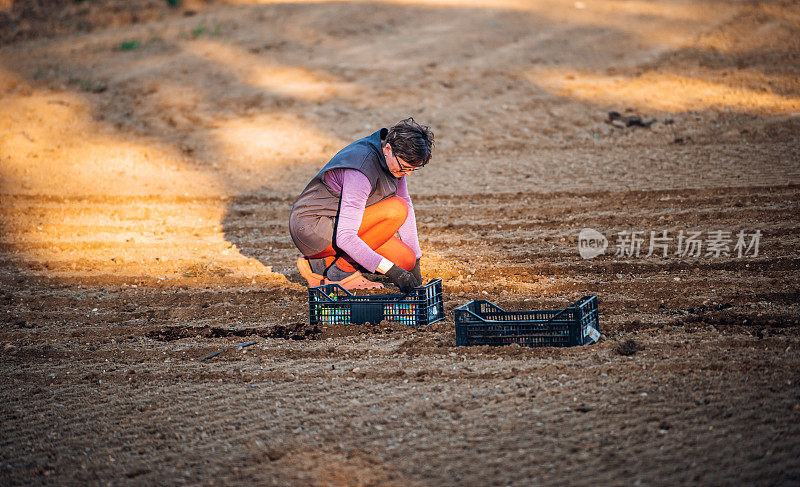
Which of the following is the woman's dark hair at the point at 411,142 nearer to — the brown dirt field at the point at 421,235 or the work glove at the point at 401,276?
the work glove at the point at 401,276

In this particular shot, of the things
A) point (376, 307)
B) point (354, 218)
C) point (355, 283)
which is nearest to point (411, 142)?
point (354, 218)

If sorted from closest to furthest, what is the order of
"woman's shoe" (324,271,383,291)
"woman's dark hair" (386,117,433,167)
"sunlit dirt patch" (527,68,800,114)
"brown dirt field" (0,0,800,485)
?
"brown dirt field" (0,0,800,485)
"woman's dark hair" (386,117,433,167)
"woman's shoe" (324,271,383,291)
"sunlit dirt patch" (527,68,800,114)

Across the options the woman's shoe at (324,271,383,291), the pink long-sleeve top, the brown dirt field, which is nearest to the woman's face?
the pink long-sleeve top

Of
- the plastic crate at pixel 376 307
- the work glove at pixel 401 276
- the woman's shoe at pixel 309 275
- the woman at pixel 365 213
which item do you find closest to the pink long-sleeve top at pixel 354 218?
the woman at pixel 365 213

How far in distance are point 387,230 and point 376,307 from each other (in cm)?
64

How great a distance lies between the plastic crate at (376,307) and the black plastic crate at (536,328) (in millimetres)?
398

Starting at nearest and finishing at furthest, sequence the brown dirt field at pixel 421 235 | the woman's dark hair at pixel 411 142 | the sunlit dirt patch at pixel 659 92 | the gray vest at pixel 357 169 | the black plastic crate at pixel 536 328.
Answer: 1. the brown dirt field at pixel 421 235
2. the black plastic crate at pixel 536 328
3. the woman's dark hair at pixel 411 142
4. the gray vest at pixel 357 169
5. the sunlit dirt patch at pixel 659 92

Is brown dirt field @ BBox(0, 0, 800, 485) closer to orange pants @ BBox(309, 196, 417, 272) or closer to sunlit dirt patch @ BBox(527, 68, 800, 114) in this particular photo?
sunlit dirt patch @ BBox(527, 68, 800, 114)

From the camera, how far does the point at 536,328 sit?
4184 millimetres

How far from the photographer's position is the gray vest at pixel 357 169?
187 inches

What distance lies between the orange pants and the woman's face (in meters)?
0.35

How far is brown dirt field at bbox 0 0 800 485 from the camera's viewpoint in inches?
129

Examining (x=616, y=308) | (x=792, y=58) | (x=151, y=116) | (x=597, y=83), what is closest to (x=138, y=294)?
(x=616, y=308)

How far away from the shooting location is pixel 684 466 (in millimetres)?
2910
